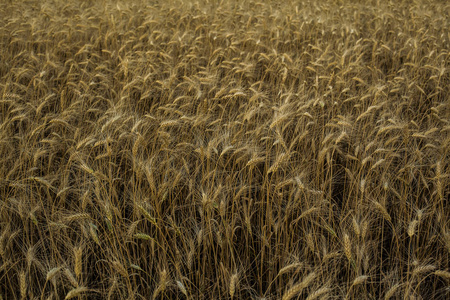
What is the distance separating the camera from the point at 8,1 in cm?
563

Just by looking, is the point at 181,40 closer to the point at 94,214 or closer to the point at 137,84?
the point at 137,84

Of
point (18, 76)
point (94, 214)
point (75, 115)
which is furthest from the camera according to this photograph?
point (18, 76)

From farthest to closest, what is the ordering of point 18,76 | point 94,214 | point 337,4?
1. point 337,4
2. point 18,76
3. point 94,214

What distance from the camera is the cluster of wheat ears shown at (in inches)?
63.5

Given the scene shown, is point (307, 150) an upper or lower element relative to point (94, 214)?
Answer: upper

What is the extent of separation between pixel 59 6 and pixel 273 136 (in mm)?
4884

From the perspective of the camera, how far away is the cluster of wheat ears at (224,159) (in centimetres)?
161

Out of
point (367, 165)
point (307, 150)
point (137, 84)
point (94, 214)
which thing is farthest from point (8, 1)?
point (367, 165)

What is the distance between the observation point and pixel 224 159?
228 centimetres

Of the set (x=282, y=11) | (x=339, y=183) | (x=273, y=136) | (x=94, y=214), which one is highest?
(x=282, y=11)

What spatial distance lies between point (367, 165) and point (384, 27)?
3.48 meters

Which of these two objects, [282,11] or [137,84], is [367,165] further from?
[282,11]

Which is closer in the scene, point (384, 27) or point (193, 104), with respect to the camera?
point (193, 104)

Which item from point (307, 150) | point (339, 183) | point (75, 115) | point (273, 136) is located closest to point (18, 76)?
point (75, 115)
